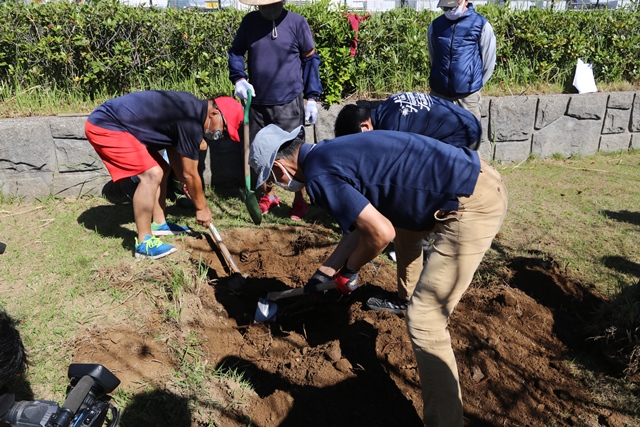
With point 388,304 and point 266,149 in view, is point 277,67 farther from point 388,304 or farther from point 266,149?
point 266,149

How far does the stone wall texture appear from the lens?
5.47 m

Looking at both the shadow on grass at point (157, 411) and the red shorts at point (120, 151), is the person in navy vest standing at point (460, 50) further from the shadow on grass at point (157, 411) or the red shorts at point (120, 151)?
the shadow on grass at point (157, 411)

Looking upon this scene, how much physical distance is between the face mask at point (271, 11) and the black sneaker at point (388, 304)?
107 inches

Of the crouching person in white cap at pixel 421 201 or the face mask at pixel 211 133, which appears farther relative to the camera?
the face mask at pixel 211 133

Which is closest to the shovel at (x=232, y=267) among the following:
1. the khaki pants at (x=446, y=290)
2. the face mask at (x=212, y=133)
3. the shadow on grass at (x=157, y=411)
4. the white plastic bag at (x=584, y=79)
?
the face mask at (x=212, y=133)

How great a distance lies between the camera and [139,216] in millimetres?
4445

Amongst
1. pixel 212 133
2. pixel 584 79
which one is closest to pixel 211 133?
pixel 212 133

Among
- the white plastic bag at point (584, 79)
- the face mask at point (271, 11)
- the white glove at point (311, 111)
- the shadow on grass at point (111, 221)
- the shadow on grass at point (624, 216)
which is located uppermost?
the face mask at point (271, 11)

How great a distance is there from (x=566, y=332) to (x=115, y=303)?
3038mm

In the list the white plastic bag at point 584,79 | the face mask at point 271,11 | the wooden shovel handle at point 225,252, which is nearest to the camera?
the wooden shovel handle at point 225,252

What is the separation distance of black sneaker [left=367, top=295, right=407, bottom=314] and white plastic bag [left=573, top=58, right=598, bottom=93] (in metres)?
5.00

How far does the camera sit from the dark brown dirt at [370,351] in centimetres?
317

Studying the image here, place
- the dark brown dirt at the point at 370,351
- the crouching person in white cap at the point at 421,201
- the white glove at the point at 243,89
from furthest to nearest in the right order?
the white glove at the point at 243,89 < the dark brown dirt at the point at 370,351 < the crouching person in white cap at the point at 421,201

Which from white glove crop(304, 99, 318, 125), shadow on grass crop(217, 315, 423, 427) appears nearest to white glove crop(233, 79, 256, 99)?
white glove crop(304, 99, 318, 125)
